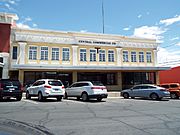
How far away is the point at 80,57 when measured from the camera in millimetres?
29750

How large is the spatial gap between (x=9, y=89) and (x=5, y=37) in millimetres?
12452

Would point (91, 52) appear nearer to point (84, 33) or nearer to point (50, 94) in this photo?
point (84, 33)

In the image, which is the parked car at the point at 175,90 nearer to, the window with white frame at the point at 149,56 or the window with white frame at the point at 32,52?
the window with white frame at the point at 149,56

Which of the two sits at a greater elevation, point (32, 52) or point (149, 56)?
Result: point (149, 56)

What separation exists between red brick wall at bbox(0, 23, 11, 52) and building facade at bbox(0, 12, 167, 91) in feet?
1.59

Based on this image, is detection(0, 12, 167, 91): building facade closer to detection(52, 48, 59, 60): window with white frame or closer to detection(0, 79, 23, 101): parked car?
detection(52, 48, 59, 60): window with white frame

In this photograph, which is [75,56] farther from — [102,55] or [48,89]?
[48,89]

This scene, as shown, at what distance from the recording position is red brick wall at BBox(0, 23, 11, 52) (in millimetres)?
26612

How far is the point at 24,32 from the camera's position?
27.3 m

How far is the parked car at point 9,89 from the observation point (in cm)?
1642

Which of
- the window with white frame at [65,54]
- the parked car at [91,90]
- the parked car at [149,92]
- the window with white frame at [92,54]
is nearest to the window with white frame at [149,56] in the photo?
the window with white frame at [92,54]

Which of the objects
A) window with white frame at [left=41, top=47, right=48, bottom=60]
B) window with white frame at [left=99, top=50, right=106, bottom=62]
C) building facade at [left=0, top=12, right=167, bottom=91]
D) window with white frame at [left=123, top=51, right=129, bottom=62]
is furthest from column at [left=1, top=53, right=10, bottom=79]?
window with white frame at [left=123, top=51, right=129, bottom=62]

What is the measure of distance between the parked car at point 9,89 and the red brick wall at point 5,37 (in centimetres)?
1110

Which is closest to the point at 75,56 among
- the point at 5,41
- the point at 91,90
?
the point at 5,41
